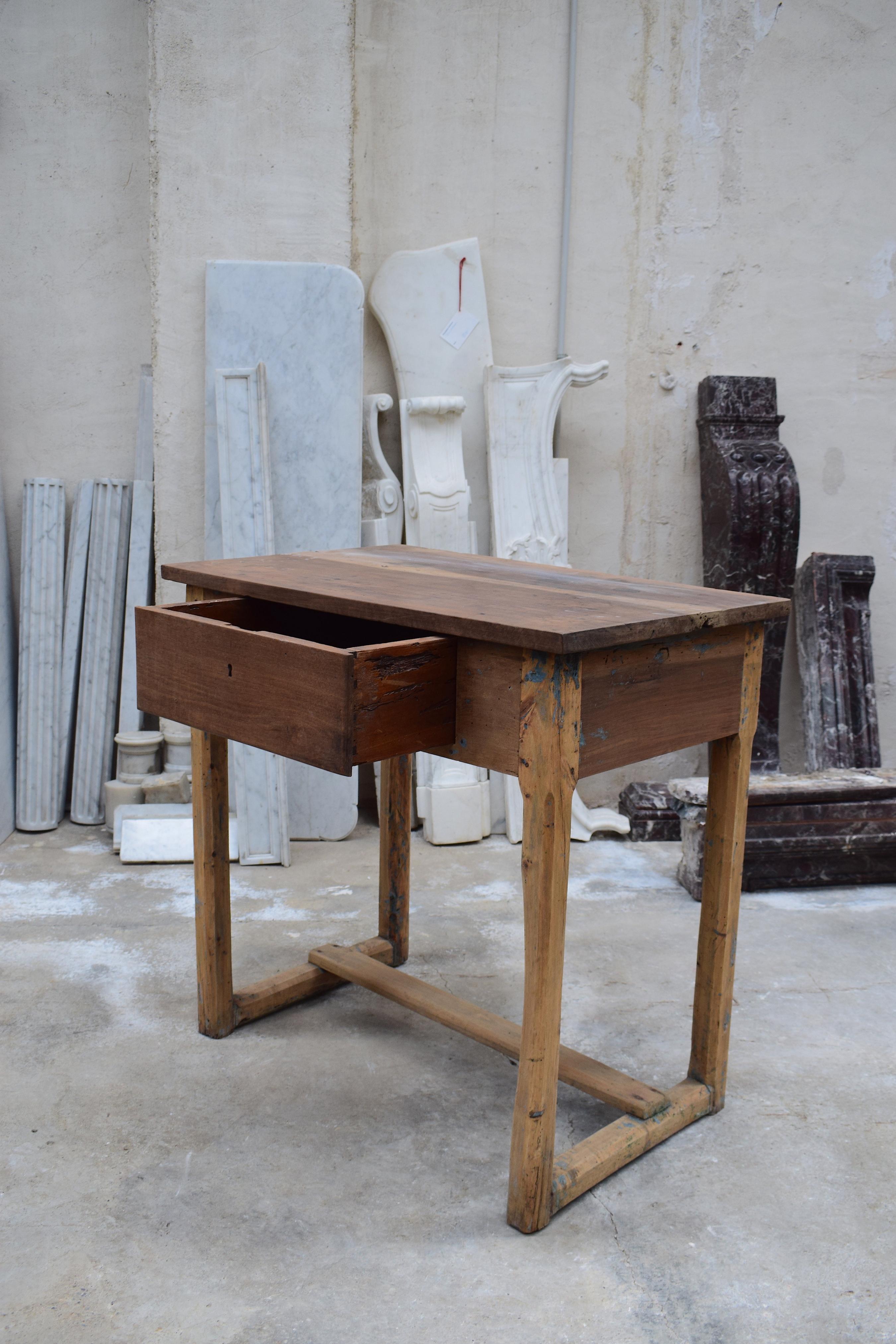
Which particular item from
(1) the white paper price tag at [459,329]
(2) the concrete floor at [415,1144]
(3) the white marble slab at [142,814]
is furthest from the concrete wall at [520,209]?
(2) the concrete floor at [415,1144]

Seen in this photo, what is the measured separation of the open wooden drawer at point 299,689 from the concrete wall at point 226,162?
171 centimetres

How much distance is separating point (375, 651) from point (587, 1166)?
981 millimetres

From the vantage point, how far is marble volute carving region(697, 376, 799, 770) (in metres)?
3.84

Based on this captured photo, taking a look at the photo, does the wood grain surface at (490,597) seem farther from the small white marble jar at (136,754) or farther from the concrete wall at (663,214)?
the concrete wall at (663,214)

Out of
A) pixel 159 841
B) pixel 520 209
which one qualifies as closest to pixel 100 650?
pixel 159 841

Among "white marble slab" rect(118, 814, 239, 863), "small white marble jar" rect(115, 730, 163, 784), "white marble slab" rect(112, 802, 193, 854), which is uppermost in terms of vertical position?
"small white marble jar" rect(115, 730, 163, 784)

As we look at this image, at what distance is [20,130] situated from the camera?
3740 mm

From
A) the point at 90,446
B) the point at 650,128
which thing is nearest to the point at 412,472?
the point at 90,446

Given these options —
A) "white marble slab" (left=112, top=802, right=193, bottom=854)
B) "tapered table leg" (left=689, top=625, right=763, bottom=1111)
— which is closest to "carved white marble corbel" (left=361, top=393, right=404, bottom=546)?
"white marble slab" (left=112, top=802, right=193, bottom=854)

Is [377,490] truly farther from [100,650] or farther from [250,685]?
[250,685]

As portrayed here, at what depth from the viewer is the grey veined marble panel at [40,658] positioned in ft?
12.1

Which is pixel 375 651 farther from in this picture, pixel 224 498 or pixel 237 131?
pixel 237 131

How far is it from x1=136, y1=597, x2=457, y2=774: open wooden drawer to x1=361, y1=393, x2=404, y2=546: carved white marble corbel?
68.2 inches

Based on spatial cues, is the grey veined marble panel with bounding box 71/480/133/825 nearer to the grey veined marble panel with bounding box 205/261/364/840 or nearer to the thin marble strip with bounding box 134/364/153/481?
the thin marble strip with bounding box 134/364/153/481
